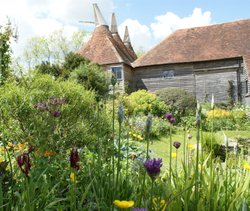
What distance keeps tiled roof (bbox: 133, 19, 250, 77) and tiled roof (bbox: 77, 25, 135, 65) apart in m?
1.74

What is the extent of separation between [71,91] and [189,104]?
1398cm

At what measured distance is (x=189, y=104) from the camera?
2003 centimetres

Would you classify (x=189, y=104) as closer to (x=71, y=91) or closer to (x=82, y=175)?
(x=71, y=91)

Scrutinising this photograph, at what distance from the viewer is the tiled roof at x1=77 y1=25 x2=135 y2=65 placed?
25.3 meters

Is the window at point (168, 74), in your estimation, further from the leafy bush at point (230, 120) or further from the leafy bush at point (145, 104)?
the leafy bush at point (230, 120)

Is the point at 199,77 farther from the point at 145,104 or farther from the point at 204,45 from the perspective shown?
the point at 145,104

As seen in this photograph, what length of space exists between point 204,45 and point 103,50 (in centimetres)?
791

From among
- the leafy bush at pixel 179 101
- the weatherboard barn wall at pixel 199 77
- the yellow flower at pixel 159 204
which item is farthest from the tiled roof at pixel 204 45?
the yellow flower at pixel 159 204

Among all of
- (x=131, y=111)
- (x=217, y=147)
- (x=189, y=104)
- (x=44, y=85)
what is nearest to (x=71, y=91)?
(x=44, y=85)

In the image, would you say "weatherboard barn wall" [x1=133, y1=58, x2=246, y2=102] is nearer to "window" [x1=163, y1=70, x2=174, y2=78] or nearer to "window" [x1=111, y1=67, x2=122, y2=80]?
"window" [x1=163, y1=70, x2=174, y2=78]

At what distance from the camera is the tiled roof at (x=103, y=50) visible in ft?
83.1

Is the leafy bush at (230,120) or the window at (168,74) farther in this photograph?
the window at (168,74)

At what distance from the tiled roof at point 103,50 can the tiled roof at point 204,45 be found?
5.72 ft

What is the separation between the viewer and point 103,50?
26.3m
